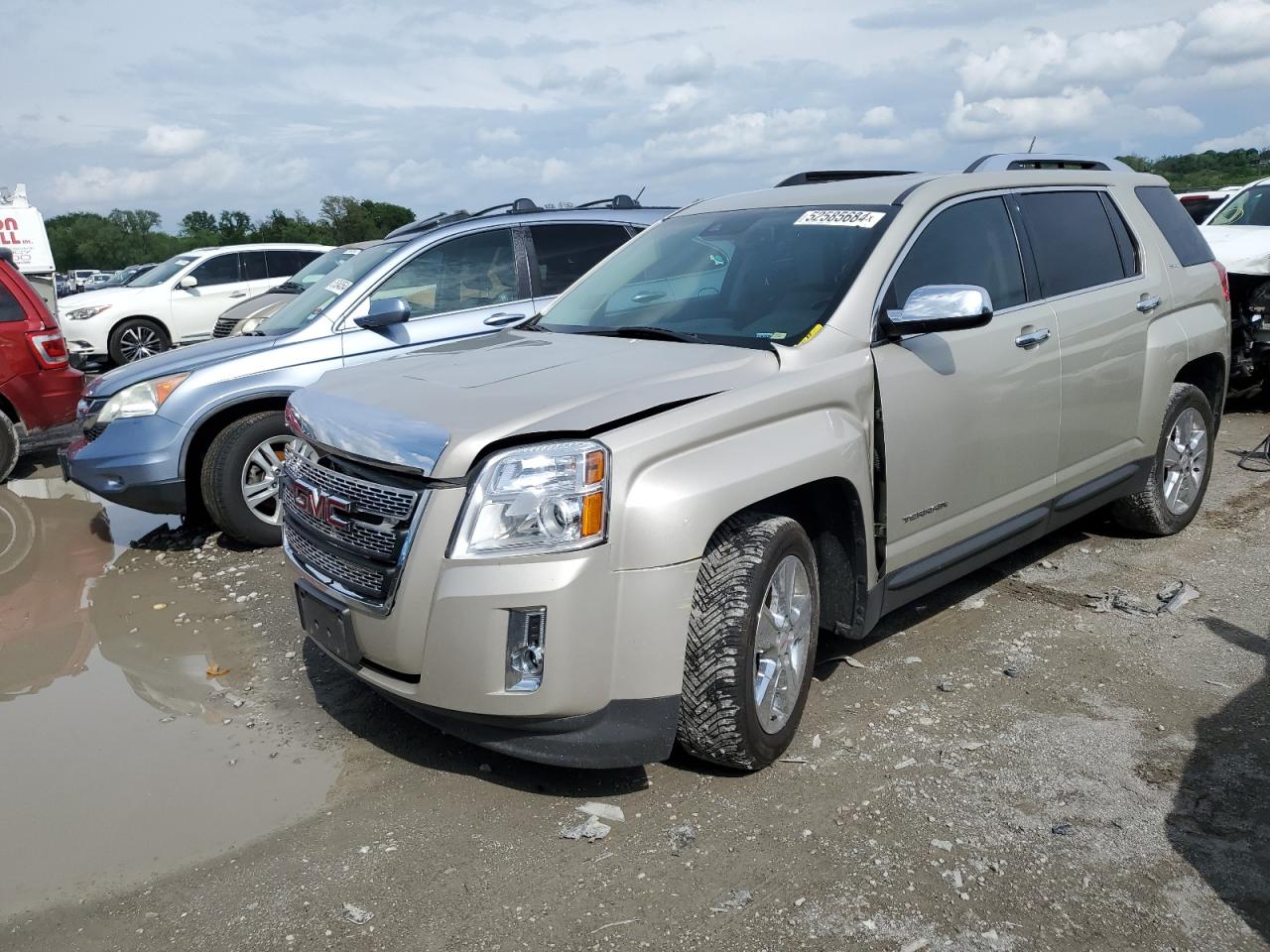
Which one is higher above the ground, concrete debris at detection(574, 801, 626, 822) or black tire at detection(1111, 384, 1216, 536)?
black tire at detection(1111, 384, 1216, 536)

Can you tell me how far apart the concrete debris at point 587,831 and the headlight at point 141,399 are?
4.03 m

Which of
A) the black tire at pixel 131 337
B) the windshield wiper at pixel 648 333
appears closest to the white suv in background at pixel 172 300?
the black tire at pixel 131 337

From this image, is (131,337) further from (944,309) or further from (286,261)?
(944,309)

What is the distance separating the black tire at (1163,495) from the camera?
5410 millimetres

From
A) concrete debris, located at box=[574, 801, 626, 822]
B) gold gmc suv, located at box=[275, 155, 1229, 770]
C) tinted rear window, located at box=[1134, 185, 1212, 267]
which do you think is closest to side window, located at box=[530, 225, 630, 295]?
gold gmc suv, located at box=[275, 155, 1229, 770]

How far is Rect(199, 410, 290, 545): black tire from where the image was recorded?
Answer: 6.05 meters

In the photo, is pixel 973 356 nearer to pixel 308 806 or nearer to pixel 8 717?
pixel 308 806

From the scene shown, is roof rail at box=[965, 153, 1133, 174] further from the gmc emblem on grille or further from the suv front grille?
the suv front grille

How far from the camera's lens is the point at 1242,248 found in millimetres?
8797

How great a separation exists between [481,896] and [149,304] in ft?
47.6

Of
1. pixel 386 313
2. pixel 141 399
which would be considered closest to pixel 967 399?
pixel 386 313

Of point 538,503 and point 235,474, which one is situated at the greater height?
point 538,503

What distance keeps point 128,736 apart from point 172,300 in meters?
13.0

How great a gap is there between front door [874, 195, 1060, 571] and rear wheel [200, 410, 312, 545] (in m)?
3.61
